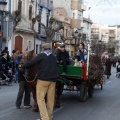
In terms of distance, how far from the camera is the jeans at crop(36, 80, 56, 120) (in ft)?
29.9

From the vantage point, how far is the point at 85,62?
13.4 meters

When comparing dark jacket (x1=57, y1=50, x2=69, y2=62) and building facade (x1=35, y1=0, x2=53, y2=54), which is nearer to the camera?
dark jacket (x1=57, y1=50, x2=69, y2=62)

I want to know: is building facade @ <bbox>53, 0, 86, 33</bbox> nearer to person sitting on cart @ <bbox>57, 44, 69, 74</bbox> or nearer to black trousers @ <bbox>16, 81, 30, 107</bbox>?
person sitting on cart @ <bbox>57, 44, 69, 74</bbox>

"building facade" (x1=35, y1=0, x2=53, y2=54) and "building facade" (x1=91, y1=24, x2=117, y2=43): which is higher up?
"building facade" (x1=91, y1=24, x2=117, y2=43)

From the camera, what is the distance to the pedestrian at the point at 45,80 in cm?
916

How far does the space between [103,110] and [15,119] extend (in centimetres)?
330

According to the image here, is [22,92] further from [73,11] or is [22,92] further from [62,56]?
[73,11]

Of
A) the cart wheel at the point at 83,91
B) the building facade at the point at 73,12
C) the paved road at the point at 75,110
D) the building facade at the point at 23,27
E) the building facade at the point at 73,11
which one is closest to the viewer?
the paved road at the point at 75,110

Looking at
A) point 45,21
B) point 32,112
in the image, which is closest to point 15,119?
point 32,112

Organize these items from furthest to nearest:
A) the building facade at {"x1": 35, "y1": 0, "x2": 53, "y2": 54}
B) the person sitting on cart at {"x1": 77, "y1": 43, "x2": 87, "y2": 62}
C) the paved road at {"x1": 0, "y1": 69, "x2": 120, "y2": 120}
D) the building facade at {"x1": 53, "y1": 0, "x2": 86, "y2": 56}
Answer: the building facade at {"x1": 53, "y1": 0, "x2": 86, "y2": 56}, the building facade at {"x1": 35, "y1": 0, "x2": 53, "y2": 54}, the person sitting on cart at {"x1": 77, "y1": 43, "x2": 87, "y2": 62}, the paved road at {"x1": 0, "y1": 69, "x2": 120, "y2": 120}

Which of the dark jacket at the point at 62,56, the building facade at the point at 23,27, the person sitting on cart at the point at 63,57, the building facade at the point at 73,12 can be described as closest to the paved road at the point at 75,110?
the person sitting on cart at the point at 63,57

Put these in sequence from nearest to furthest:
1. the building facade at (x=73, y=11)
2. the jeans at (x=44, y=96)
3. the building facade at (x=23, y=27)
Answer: the jeans at (x=44, y=96), the building facade at (x=23, y=27), the building facade at (x=73, y=11)

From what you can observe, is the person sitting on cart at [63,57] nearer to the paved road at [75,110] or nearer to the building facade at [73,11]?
the paved road at [75,110]

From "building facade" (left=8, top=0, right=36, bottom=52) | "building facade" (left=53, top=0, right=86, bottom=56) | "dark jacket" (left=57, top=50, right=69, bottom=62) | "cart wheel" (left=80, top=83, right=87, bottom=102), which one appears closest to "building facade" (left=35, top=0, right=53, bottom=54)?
"building facade" (left=8, top=0, right=36, bottom=52)
